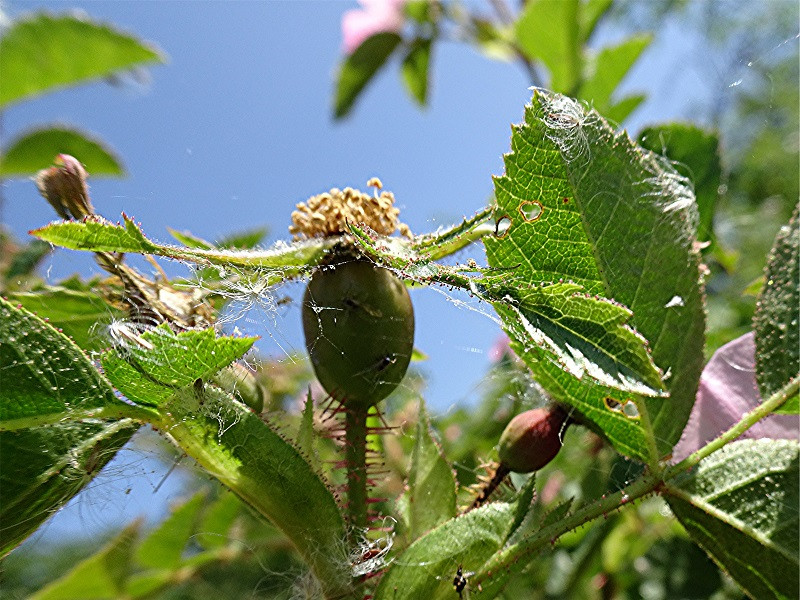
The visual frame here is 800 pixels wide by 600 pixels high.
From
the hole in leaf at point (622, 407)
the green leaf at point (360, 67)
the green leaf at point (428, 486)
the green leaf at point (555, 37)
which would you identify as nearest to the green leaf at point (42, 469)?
the green leaf at point (428, 486)

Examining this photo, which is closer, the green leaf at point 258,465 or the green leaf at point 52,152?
the green leaf at point 258,465

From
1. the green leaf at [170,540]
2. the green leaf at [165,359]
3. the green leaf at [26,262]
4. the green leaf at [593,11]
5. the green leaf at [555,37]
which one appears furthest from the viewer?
the green leaf at [593,11]

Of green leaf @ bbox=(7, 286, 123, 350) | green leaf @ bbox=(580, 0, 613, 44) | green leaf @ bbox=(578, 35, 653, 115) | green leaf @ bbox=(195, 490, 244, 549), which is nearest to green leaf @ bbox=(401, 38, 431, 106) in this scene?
green leaf @ bbox=(580, 0, 613, 44)

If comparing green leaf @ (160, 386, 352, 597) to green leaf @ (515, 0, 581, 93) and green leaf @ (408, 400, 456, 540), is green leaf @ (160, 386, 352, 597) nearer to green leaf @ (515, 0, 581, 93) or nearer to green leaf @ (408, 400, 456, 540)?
green leaf @ (408, 400, 456, 540)

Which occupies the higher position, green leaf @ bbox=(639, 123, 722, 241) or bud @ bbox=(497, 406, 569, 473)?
green leaf @ bbox=(639, 123, 722, 241)

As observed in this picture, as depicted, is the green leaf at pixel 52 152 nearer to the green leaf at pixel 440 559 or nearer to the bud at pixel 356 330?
the bud at pixel 356 330

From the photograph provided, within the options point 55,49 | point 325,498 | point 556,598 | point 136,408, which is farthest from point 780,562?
point 55,49

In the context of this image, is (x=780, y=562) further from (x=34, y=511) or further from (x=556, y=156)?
(x=34, y=511)
